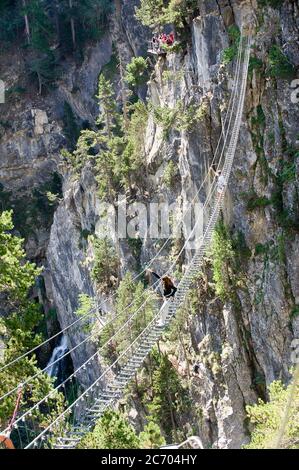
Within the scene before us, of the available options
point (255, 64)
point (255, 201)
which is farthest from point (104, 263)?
point (255, 64)

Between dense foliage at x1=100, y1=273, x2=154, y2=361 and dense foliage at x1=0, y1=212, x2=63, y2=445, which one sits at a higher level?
dense foliage at x1=0, y1=212, x2=63, y2=445

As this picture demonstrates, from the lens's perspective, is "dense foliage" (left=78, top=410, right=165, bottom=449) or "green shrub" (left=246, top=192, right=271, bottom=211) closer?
"dense foliage" (left=78, top=410, right=165, bottom=449)

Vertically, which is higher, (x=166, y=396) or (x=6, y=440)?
(x=6, y=440)

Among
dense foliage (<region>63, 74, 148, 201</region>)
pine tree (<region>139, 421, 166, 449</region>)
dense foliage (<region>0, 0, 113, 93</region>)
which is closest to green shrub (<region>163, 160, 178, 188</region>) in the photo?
dense foliage (<region>63, 74, 148, 201</region>)

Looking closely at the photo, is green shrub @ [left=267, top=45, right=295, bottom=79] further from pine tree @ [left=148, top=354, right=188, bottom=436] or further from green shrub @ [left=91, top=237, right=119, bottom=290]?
green shrub @ [left=91, top=237, right=119, bottom=290]

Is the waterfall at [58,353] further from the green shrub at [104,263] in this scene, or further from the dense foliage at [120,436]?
the dense foliage at [120,436]

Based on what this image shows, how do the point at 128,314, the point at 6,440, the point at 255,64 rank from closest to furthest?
the point at 6,440 → the point at 255,64 → the point at 128,314

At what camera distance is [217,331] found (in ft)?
60.3

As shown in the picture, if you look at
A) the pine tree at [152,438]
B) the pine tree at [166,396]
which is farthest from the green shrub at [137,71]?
the pine tree at [152,438]

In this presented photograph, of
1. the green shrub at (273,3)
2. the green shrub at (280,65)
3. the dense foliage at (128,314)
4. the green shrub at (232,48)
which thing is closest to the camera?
the green shrub at (280,65)

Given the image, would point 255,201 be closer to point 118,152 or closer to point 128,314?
point 128,314

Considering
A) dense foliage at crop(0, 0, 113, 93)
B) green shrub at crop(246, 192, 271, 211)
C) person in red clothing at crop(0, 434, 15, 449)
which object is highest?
dense foliage at crop(0, 0, 113, 93)

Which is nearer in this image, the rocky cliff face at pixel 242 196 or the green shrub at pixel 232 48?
the rocky cliff face at pixel 242 196

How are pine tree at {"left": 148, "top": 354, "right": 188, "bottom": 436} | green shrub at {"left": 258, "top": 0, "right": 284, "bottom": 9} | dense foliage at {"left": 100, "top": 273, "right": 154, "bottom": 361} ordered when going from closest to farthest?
green shrub at {"left": 258, "top": 0, "right": 284, "bottom": 9}
pine tree at {"left": 148, "top": 354, "right": 188, "bottom": 436}
dense foliage at {"left": 100, "top": 273, "right": 154, "bottom": 361}
